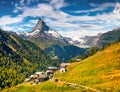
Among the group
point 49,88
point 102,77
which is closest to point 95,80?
point 102,77

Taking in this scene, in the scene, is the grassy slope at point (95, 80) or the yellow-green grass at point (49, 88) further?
the yellow-green grass at point (49, 88)

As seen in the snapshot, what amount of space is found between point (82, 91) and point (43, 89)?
30.4 m

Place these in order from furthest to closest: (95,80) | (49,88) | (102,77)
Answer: (49,88) → (102,77) → (95,80)

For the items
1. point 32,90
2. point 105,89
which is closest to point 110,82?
point 105,89

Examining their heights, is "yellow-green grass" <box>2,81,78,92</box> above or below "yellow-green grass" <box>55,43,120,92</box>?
below

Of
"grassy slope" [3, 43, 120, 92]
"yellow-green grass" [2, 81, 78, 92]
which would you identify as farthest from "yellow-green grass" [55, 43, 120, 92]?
"yellow-green grass" [2, 81, 78, 92]

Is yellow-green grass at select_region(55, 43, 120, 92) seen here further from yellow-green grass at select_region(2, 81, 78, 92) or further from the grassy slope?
yellow-green grass at select_region(2, 81, 78, 92)

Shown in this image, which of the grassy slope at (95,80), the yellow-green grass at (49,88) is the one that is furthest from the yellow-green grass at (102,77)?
the yellow-green grass at (49,88)

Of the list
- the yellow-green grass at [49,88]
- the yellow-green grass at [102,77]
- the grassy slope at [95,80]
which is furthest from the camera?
the yellow-green grass at [49,88]

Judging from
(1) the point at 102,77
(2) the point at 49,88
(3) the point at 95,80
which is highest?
(1) the point at 102,77

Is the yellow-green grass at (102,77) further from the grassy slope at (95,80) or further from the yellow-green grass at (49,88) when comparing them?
the yellow-green grass at (49,88)

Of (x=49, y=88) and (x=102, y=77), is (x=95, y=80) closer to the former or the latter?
(x=102, y=77)

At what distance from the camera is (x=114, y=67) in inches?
7456

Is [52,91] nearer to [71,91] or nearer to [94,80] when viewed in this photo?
[71,91]
